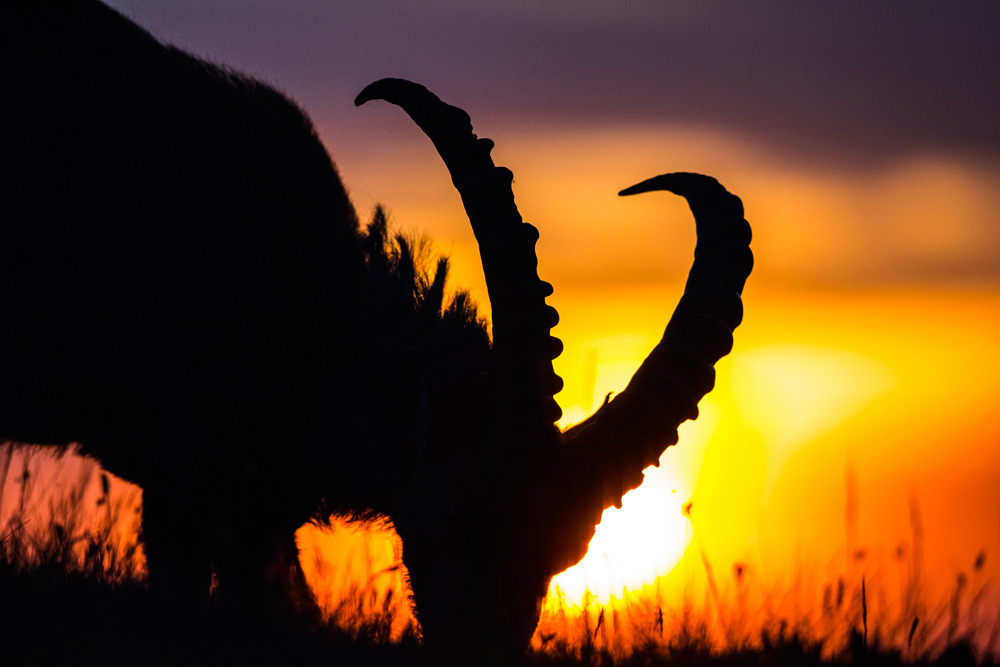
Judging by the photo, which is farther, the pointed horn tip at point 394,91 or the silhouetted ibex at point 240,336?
the silhouetted ibex at point 240,336

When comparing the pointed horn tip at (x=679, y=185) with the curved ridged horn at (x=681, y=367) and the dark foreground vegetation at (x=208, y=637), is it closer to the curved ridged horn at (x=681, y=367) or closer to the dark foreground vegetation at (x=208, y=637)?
the curved ridged horn at (x=681, y=367)

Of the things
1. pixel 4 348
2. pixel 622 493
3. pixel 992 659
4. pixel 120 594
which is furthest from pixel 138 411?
pixel 992 659

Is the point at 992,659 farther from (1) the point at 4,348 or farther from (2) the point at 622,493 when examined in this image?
(1) the point at 4,348

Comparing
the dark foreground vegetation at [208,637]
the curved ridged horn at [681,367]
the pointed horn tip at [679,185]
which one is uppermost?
the pointed horn tip at [679,185]

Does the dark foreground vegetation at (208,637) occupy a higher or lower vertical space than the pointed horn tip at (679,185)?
lower

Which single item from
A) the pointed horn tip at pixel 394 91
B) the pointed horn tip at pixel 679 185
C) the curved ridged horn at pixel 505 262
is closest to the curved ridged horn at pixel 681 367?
the pointed horn tip at pixel 679 185

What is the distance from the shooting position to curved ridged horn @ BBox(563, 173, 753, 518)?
450cm

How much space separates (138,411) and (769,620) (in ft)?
12.1

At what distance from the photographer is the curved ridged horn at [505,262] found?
396 centimetres

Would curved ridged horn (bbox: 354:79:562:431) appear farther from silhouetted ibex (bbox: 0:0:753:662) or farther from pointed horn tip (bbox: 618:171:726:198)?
pointed horn tip (bbox: 618:171:726:198)

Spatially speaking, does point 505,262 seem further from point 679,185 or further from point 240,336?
point 240,336

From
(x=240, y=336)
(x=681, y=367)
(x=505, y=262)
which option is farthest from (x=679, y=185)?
(x=240, y=336)

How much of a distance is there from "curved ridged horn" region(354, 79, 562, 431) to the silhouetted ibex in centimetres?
19

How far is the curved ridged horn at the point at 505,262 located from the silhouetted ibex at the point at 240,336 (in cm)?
19
